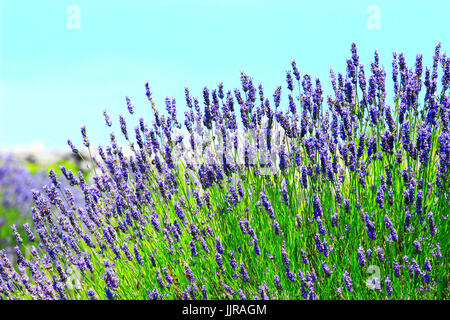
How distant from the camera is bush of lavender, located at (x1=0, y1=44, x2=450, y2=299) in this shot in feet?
8.07

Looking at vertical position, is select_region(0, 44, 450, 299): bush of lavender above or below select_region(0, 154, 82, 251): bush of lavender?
above

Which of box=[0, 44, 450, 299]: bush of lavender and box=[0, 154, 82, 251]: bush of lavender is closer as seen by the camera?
box=[0, 44, 450, 299]: bush of lavender

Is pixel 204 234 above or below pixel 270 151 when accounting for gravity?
below

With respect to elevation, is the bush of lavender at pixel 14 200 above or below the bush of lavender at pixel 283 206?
below

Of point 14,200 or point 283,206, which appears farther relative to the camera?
point 14,200

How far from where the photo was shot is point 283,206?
283 centimetres

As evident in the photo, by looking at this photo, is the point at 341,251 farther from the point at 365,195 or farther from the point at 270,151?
the point at 270,151

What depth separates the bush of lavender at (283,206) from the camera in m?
2.46

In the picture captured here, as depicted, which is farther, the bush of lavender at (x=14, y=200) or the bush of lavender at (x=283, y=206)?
the bush of lavender at (x=14, y=200)

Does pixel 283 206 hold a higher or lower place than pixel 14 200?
higher

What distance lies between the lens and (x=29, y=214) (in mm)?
6059
